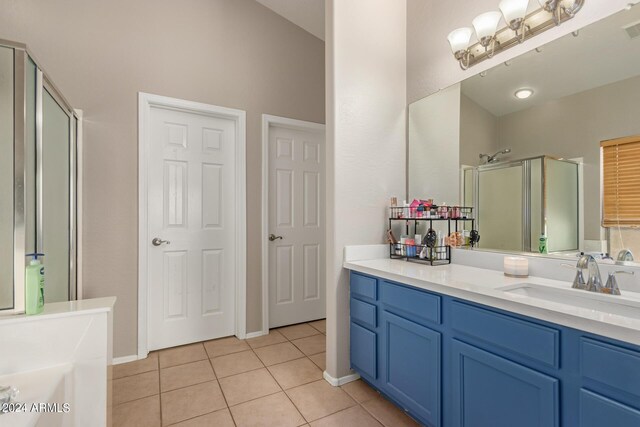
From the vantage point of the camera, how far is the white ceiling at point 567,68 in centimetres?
129

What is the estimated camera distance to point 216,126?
274 centimetres

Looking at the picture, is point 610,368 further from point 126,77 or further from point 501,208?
point 126,77

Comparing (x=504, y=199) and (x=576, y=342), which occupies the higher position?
(x=504, y=199)

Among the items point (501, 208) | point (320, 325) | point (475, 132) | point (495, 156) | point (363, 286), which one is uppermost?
point (475, 132)

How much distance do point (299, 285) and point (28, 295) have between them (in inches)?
85.8

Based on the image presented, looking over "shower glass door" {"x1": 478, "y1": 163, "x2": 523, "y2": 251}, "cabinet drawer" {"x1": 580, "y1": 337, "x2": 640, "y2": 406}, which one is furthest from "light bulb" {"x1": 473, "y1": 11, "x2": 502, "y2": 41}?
"cabinet drawer" {"x1": 580, "y1": 337, "x2": 640, "y2": 406}

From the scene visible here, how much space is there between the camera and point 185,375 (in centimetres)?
214

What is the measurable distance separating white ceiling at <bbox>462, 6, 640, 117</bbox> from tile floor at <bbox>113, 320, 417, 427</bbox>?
1.85 m

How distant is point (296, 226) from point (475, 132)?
181 centimetres

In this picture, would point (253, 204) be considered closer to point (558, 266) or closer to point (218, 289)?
point (218, 289)

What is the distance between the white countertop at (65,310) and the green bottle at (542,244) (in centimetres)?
202

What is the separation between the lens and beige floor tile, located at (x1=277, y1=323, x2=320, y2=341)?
9.25 ft

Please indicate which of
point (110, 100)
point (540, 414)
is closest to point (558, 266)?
point (540, 414)

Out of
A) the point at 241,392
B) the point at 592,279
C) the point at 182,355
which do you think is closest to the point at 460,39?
the point at 592,279
